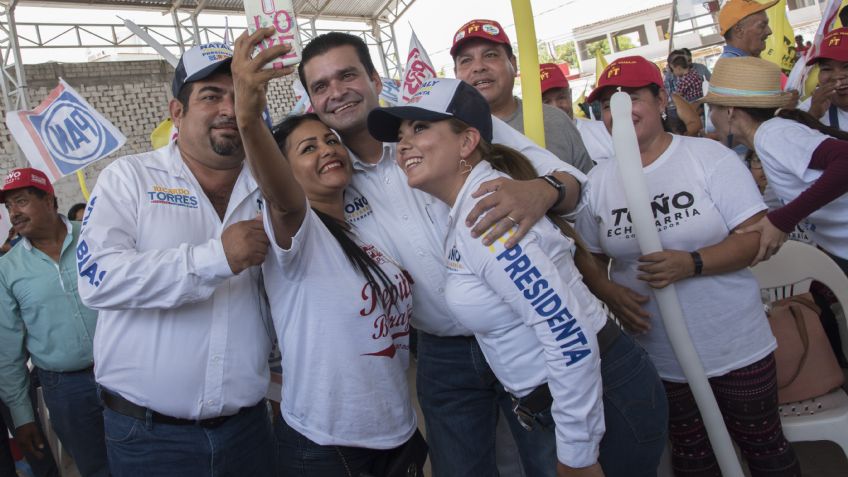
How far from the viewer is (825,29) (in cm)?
A: 342

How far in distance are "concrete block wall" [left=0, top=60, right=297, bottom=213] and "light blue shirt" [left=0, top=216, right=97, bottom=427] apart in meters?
7.76

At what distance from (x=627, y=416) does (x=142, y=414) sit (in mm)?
1369

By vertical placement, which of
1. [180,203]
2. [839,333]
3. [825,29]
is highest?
[825,29]

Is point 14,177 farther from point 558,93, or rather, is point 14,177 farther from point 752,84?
point 752,84

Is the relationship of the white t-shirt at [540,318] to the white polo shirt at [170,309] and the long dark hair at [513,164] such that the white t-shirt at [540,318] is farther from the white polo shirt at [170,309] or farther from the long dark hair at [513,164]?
the white polo shirt at [170,309]

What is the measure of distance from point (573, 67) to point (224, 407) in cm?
3531

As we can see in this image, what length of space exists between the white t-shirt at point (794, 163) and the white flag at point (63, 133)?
4225 mm

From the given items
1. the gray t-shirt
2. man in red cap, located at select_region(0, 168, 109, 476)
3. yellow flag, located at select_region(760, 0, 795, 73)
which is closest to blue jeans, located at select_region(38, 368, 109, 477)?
man in red cap, located at select_region(0, 168, 109, 476)

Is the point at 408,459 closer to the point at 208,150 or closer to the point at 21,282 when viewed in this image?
the point at 208,150

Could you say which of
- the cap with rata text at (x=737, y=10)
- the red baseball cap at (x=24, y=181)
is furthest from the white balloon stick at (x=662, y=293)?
the red baseball cap at (x=24, y=181)

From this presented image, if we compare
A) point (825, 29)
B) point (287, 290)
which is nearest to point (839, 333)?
point (825, 29)

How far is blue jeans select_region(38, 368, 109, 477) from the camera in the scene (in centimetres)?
299

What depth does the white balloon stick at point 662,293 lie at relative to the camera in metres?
1.77

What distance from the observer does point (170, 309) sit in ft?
5.64
